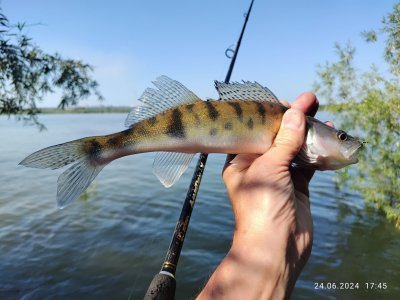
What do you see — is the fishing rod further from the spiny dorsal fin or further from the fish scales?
the fish scales

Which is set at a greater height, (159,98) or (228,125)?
(159,98)

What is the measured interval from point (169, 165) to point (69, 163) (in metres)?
0.89

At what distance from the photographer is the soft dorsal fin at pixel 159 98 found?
3.04 meters

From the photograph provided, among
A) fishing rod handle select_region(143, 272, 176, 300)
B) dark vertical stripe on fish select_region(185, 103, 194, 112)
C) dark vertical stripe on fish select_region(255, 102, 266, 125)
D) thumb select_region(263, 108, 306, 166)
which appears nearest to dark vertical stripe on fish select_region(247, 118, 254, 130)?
dark vertical stripe on fish select_region(255, 102, 266, 125)

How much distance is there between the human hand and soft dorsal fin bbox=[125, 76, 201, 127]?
0.93 m

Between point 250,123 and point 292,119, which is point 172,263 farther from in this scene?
point 292,119

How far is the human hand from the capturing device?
8.75 feet

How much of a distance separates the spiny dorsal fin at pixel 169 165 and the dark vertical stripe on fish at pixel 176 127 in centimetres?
27

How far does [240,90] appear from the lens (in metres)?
3.25

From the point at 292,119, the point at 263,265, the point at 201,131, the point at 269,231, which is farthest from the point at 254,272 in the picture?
the point at 292,119

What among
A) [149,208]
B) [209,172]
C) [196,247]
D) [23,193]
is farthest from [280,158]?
[209,172]

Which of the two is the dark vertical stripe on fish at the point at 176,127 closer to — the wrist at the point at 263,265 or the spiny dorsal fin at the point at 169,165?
the spiny dorsal fin at the point at 169,165

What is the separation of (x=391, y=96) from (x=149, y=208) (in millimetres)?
9368

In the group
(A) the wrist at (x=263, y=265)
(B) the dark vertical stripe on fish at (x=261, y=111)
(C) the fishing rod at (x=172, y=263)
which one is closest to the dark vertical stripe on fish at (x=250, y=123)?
(B) the dark vertical stripe on fish at (x=261, y=111)
